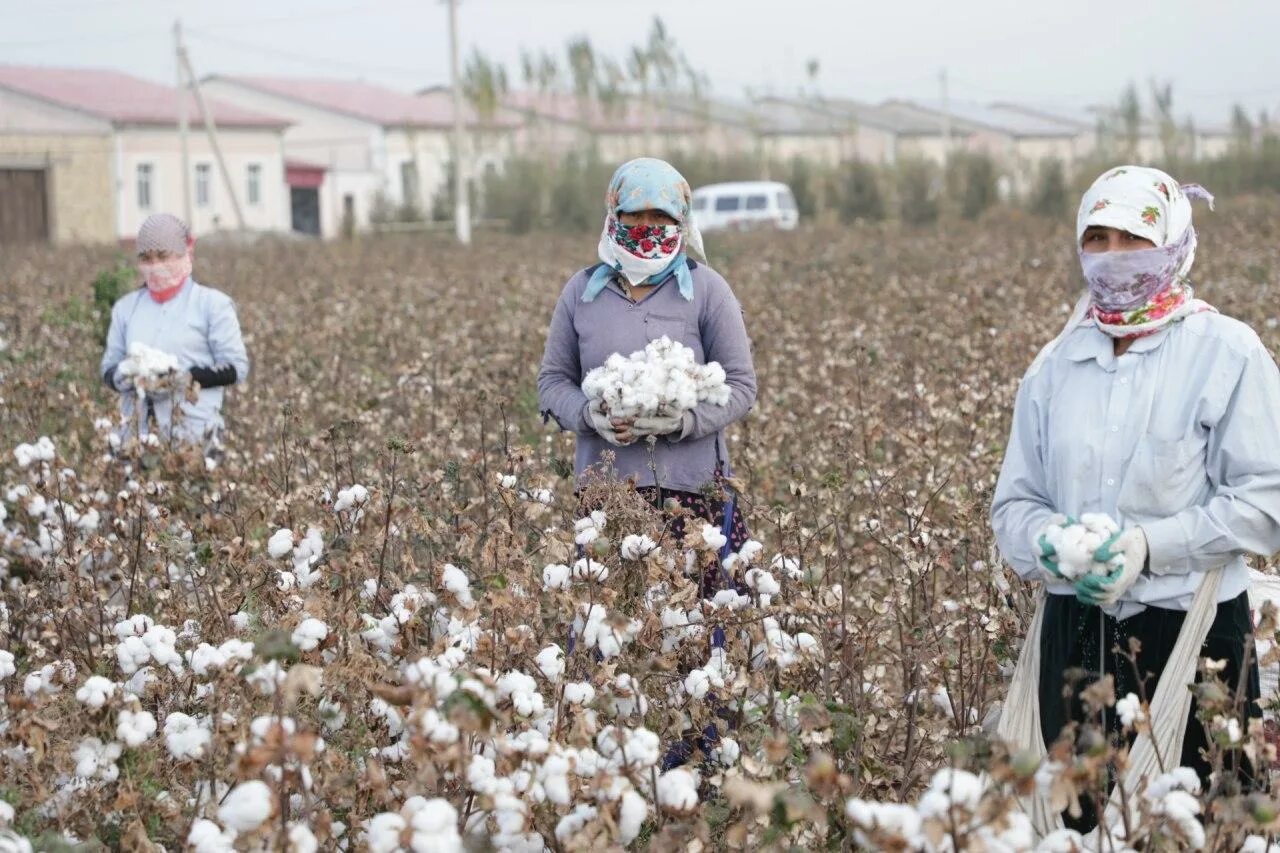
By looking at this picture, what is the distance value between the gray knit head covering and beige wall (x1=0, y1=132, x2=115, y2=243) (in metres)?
40.4

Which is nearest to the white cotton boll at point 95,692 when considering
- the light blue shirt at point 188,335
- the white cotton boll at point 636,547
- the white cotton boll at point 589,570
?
the white cotton boll at point 589,570

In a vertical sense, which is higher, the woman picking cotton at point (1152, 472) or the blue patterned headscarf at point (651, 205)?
the blue patterned headscarf at point (651, 205)

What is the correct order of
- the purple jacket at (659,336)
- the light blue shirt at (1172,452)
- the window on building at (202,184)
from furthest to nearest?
the window on building at (202,184) → the purple jacket at (659,336) → the light blue shirt at (1172,452)

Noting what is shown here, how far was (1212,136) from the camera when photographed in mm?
83188

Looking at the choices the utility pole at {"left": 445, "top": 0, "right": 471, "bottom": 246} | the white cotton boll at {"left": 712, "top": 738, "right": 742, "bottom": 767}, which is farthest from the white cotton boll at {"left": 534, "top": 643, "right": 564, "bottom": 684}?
the utility pole at {"left": 445, "top": 0, "right": 471, "bottom": 246}

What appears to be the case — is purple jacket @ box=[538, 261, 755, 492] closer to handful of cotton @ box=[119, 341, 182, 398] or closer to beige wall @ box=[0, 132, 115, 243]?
handful of cotton @ box=[119, 341, 182, 398]

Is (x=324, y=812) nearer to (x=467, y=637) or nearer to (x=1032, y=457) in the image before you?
(x=467, y=637)

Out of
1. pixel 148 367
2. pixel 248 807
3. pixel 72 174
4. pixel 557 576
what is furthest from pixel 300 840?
pixel 72 174

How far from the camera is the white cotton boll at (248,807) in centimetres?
220

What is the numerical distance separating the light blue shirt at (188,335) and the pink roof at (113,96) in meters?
42.4

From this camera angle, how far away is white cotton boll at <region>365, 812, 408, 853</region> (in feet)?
7.06

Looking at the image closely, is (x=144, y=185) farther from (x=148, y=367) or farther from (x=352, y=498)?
(x=352, y=498)

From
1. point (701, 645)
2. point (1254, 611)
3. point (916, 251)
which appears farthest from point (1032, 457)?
→ point (916, 251)

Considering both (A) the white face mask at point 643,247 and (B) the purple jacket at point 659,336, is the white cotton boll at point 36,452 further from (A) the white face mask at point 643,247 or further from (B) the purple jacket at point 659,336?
(A) the white face mask at point 643,247
